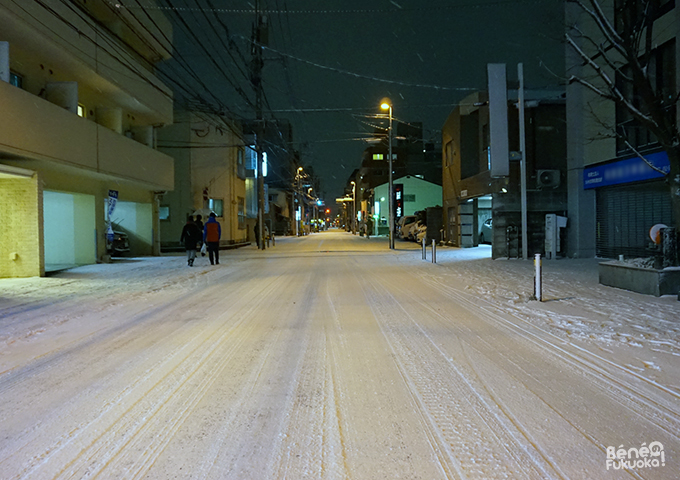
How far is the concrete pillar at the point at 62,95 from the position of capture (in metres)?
15.8

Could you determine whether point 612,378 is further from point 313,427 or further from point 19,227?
point 19,227

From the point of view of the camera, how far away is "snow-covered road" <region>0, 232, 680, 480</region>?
3201 millimetres

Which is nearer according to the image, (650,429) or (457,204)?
(650,429)

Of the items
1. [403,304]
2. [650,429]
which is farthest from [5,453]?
[403,304]

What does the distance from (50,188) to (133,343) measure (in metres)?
11.7

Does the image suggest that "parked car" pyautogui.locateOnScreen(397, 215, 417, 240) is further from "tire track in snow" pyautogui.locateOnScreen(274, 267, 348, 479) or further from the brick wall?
"tire track in snow" pyautogui.locateOnScreen(274, 267, 348, 479)

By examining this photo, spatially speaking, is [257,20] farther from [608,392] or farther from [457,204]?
[608,392]

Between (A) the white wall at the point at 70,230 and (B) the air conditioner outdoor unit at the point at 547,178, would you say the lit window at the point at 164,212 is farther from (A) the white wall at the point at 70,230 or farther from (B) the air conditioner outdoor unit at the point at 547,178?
(B) the air conditioner outdoor unit at the point at 547,178

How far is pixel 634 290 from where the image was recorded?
9938 mm

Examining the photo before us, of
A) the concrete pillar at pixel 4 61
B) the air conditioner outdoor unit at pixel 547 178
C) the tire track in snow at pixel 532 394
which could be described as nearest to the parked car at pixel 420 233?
the air conditioner outdoor unit at pixel 547 178

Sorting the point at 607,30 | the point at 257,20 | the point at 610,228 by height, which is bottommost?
the point at 610,228

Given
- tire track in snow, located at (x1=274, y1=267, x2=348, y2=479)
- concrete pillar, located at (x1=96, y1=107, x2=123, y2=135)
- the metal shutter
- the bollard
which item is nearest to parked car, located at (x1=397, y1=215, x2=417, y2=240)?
the metal shutter

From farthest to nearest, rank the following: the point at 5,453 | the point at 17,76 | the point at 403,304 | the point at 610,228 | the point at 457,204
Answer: the point at 457,204 → the point at 610,228 → the point at 17,76 → the point at 403,304 → the point at 5,453

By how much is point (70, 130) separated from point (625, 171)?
57.2ft
